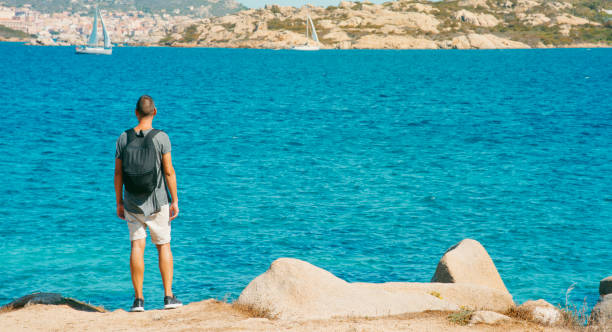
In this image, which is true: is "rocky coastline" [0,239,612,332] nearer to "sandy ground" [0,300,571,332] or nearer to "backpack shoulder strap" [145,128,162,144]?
"sandy ground" [0,300,571,332]

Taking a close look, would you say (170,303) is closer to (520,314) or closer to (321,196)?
(520,314)

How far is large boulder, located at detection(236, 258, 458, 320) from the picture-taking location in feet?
26.9

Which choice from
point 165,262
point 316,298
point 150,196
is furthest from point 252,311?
point 150,196

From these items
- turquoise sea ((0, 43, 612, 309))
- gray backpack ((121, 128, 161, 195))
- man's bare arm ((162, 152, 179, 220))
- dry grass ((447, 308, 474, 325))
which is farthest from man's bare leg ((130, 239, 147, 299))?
dry grass ((447, 308, 474, 325))

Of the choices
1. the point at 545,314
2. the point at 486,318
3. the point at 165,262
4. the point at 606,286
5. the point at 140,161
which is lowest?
the point at 606,286

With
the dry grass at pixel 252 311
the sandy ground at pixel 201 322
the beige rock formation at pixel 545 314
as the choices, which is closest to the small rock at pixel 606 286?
the beige rock formation at pixel 545 314

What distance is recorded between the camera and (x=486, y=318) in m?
7.86

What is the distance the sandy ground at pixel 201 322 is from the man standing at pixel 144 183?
49 centimetres

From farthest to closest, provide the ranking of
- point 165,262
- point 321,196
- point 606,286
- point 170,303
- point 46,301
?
1. point 321,196
2. point 606,286
3. point 46,301
4. point 170,303
5. point 165,262

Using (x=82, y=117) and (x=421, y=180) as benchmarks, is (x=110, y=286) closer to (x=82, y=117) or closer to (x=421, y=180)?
(x=421, y=180)

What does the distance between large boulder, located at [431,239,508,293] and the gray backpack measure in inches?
246

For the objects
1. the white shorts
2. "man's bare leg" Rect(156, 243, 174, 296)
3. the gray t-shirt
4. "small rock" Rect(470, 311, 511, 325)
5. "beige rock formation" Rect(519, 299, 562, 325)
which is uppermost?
the gray t-shirt

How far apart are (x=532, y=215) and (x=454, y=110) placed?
33.4 metres

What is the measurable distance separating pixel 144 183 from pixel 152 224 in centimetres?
65
